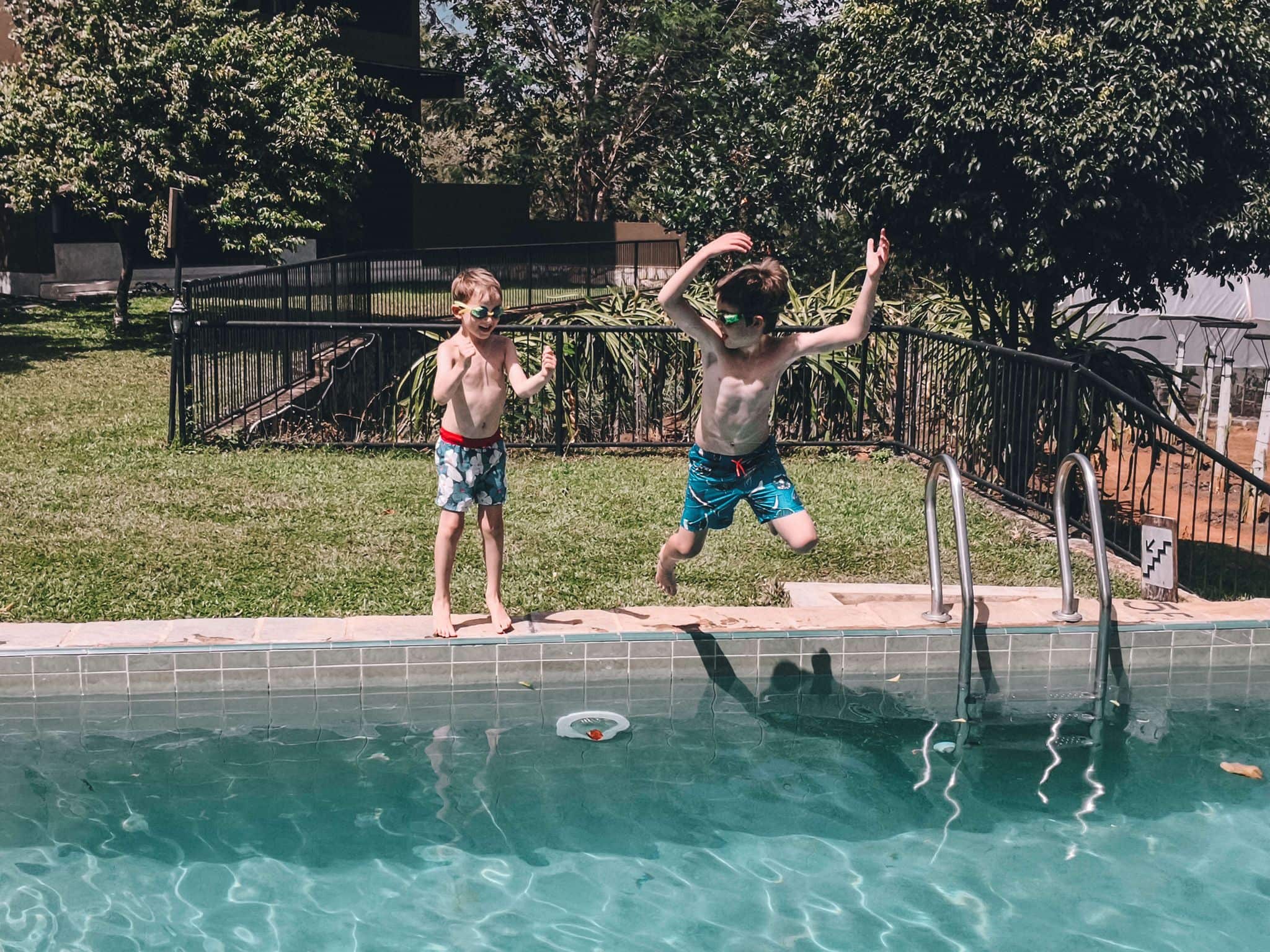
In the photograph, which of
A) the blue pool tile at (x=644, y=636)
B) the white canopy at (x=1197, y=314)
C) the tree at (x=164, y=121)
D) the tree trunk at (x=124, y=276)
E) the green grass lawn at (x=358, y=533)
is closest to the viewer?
the blue pool tile at (x=644, y=636)

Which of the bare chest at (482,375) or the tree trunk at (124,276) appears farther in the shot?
the tree trunk at (124,276)

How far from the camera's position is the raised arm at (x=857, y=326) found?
205 inches

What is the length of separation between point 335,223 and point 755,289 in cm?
1776

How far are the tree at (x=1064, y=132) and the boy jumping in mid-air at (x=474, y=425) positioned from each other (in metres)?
4.76

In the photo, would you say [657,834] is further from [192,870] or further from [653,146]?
[653,146]

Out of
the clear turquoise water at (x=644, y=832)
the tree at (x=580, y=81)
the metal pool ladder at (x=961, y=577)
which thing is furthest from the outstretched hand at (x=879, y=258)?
the tree at (x=580, y=81)

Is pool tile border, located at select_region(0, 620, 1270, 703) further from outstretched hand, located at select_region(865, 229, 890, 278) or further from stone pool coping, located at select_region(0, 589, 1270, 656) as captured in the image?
outstretched hand, located at select_region(865, 229, 890, 278)

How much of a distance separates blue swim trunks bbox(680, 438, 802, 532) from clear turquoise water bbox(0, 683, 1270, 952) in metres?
0.86

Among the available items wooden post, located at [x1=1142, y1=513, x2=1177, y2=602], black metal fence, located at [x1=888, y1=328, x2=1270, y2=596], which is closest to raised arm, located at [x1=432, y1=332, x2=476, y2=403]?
wooden post, located at [x1=1142, y1=513, x2=1177, y2=602]

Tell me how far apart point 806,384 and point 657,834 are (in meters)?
6.97

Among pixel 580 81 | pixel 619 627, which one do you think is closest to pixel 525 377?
pixel 619 627

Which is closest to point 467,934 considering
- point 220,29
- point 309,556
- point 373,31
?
point 309,556

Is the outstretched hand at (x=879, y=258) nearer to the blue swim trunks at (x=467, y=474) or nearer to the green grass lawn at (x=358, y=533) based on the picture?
the blue swim trunks at (x=467, y=474)

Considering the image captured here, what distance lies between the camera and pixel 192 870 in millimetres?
4773
